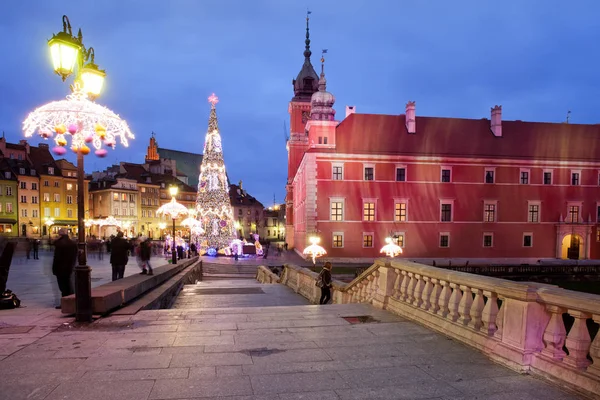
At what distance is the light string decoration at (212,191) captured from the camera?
124 feet

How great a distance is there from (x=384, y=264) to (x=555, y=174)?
42.4 m

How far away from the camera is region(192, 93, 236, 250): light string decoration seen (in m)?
37.8

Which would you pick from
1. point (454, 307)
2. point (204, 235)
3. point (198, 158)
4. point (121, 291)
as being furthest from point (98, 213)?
point (454, 307)

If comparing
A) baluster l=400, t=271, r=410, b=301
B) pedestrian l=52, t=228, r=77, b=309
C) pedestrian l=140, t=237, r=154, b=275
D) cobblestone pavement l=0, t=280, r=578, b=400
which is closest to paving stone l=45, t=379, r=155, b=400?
cobblestone pavement l=0, t=280, r=578, b=400

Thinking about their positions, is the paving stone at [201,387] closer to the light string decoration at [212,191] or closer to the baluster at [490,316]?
the baluster at [490,316]

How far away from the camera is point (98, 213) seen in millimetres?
77562

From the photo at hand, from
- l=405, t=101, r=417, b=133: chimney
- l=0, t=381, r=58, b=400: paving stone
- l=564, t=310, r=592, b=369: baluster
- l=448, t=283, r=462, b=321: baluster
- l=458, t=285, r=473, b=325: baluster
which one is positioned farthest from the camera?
l=405, t=101, r=417, b=133: chimney

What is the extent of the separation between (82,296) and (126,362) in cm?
270

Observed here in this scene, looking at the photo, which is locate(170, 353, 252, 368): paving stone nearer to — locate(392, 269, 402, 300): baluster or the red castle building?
locate(392, 269, 402, 300): baluster

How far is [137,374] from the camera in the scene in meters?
4.42

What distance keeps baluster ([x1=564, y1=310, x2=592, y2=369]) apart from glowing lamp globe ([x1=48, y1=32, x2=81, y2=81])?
8220 millimetres

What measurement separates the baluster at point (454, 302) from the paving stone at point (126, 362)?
4.27 metres

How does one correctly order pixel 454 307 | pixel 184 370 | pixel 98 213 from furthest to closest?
pixel 98 213 → pixel 454 307 → pixel 184 370

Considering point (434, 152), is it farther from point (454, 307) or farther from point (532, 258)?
point (454, 307)
